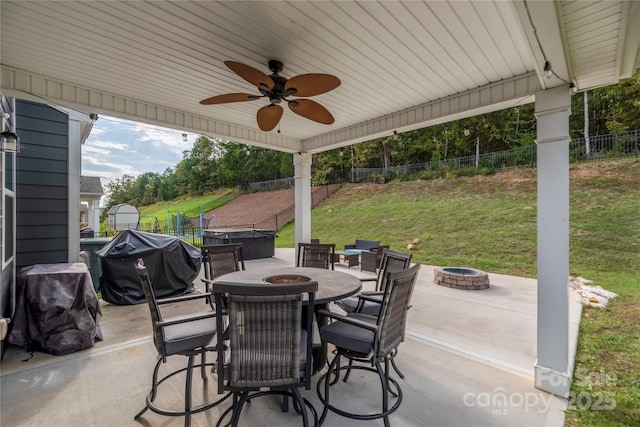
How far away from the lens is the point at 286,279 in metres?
2.75

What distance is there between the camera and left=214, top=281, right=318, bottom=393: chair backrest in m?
1.57

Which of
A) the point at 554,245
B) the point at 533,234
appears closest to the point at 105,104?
the point at 554,245

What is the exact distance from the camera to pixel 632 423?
6.73 ft

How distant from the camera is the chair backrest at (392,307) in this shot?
6.33 ft

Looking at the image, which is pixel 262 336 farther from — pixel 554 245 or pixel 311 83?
pixel 554 245

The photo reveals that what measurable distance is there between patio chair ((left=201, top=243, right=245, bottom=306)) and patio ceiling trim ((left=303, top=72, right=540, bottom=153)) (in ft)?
8.80

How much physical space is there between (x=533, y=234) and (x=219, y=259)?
9030 mm

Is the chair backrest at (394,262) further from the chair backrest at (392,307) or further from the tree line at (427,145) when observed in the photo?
the tree line at (427,145)

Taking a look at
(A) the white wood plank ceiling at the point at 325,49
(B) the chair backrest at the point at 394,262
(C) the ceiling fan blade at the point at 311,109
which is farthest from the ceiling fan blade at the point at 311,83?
(B) the chair backrest at the point at 394,262

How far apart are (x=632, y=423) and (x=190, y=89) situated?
4896 mm

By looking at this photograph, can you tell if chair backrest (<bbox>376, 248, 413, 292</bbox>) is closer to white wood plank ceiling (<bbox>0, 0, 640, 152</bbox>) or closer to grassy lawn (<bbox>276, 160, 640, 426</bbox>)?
grassy lawn (<bbox>276, 160, 640, 426</bbox>)

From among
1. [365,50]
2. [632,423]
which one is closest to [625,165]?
[632,423]

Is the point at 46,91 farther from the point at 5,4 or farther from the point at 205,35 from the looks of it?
the point at 205,35

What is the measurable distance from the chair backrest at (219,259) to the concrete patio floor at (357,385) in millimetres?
995
